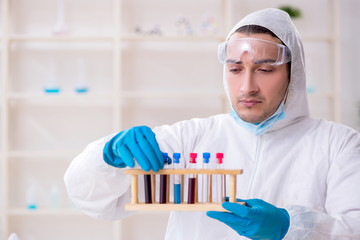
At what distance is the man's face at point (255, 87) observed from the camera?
1.49 m

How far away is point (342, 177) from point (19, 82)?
2.76 m

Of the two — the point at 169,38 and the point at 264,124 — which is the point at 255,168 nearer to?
the point at 264,124

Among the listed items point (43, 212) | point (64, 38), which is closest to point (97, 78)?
point (64, 38)

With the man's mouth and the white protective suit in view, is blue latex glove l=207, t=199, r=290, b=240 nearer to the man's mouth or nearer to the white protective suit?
the white protective suit

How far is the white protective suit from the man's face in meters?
0.06

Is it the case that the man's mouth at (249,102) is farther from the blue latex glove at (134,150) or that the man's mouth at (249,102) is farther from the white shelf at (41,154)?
the white shelf at (41,154)

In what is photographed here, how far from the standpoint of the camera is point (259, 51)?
1.48 metres

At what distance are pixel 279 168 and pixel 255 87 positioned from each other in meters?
0.28

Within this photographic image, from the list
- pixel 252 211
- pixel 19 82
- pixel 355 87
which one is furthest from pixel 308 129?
pixel 19 82

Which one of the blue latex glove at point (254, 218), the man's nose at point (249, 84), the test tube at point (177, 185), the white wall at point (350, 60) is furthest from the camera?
the white wall at point (350, 60)

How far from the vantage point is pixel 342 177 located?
1398mm

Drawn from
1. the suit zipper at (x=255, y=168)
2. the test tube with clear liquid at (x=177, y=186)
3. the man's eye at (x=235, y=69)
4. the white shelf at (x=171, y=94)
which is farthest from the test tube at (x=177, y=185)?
the white shelf at (x=171, y=94)

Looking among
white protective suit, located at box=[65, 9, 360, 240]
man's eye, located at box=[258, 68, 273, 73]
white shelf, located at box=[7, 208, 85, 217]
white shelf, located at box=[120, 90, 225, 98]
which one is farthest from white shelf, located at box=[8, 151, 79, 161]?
man's eye, located at box=[258, 68, 273, 73]

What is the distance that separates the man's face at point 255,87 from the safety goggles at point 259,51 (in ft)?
0.05
